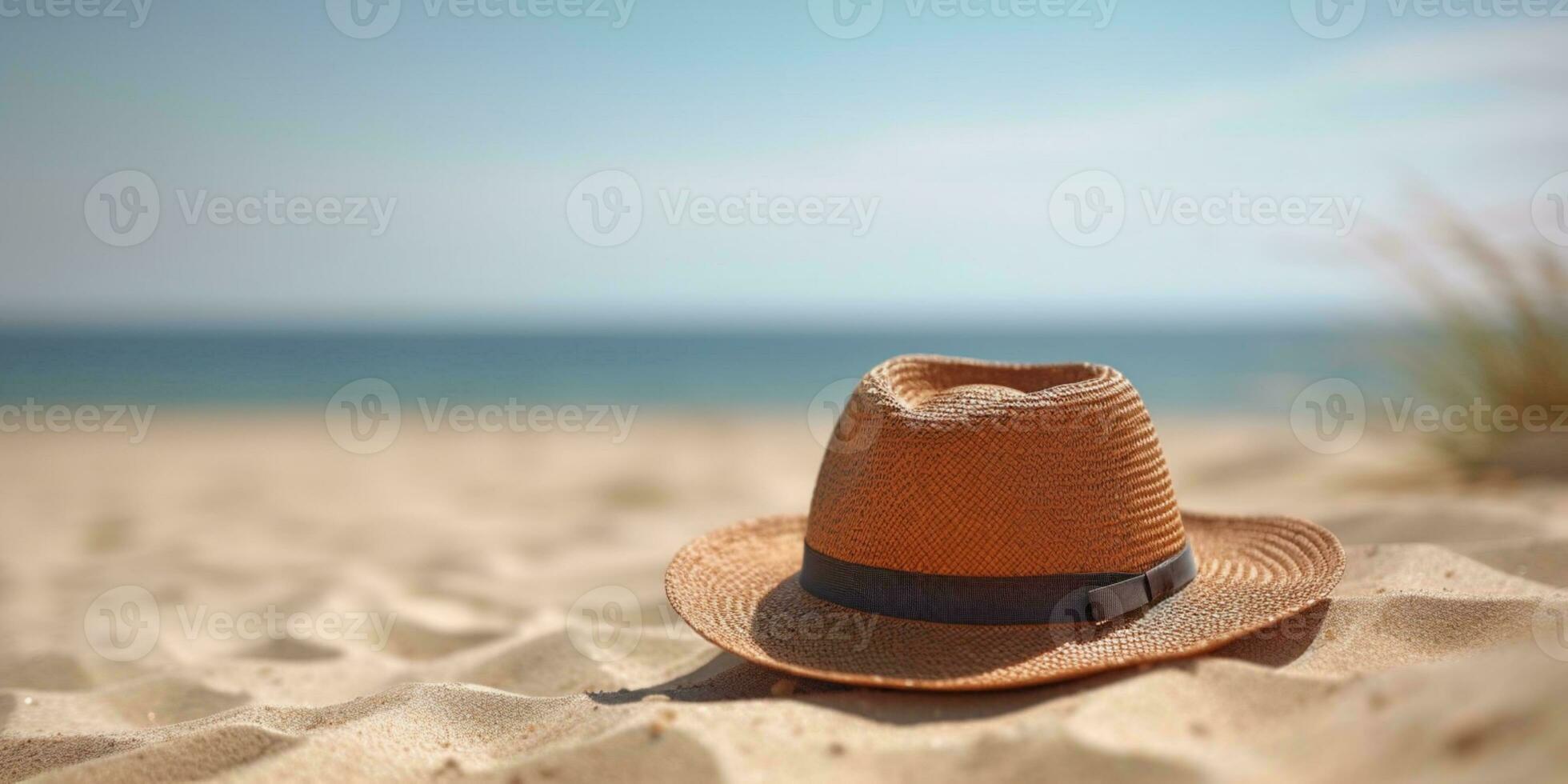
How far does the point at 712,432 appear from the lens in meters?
14.6

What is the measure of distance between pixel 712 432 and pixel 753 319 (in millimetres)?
86805

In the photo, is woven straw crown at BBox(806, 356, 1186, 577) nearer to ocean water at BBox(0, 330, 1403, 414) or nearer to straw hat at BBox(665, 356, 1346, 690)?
straw hat at BBox(665, 356, 1346, 690)

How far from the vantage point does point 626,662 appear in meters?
3.53

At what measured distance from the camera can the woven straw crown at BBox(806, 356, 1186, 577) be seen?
7.93 ft

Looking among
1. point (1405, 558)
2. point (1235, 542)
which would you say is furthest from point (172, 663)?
point (1405, 558)

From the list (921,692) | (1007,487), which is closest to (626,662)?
(921,692)

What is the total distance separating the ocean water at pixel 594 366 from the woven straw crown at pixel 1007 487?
4290mm

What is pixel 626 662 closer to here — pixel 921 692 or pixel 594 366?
pixel 921 692

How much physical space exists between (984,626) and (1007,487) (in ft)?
1.14

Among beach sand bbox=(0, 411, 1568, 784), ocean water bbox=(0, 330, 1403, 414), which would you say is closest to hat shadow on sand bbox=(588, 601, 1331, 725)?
beach sand bbox=(0, 411, 1568, 784)

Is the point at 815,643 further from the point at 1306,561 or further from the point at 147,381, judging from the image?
the point at 147,381

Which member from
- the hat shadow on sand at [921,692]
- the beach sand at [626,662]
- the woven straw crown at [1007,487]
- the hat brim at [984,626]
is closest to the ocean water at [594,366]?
the beach sand at [626,662]

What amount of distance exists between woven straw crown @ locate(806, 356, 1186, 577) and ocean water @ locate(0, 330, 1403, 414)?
4.29 m

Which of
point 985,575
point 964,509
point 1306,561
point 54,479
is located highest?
point 54,479
